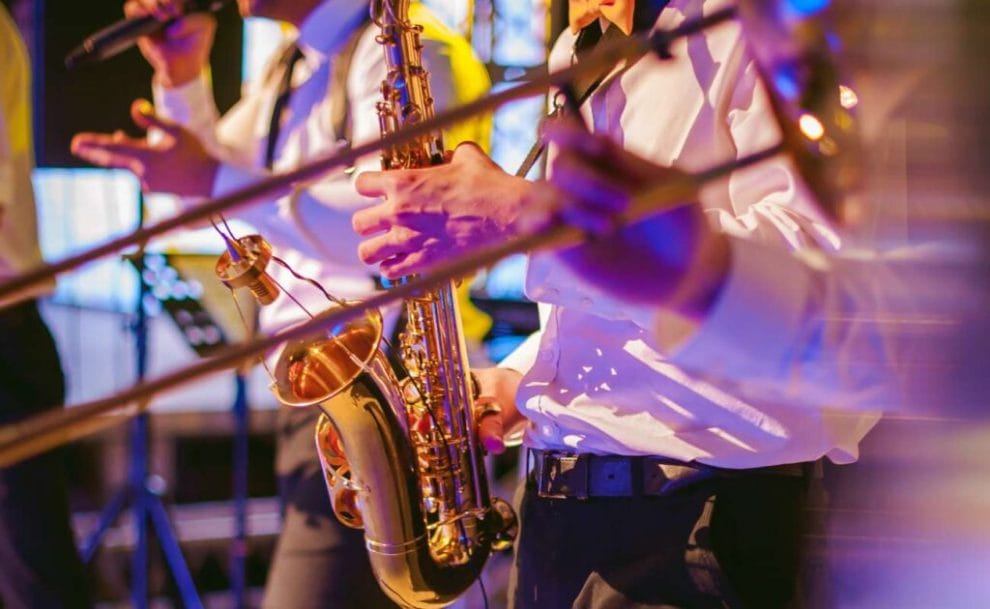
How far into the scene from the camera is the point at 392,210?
134cm

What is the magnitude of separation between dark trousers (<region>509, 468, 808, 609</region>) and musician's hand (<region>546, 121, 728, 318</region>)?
560 millimetres

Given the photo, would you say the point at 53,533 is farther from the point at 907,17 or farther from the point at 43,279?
the point at 907,17

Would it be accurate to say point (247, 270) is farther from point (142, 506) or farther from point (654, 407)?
point (142, 506)

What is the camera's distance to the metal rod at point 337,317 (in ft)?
2.41

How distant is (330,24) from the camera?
270 cm

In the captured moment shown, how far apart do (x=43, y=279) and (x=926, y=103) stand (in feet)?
4.29

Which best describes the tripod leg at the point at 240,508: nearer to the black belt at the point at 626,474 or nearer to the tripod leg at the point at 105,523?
the tripod leg at the point at 105,523

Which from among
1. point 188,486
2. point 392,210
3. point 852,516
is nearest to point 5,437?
point 392,210

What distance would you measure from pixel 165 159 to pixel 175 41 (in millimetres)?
662

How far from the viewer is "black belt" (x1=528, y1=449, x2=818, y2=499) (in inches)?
54.3

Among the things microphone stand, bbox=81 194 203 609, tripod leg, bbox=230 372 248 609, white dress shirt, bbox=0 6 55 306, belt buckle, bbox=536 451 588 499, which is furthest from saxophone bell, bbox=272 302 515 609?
tripod leg, bbox=230 372 248 609

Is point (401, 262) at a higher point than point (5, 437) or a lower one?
higher

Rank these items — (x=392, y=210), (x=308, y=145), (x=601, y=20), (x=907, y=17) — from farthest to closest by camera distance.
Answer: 1. (x=308, y=145)
2. (x=907, y=17)
3. (x=601, y=20)
4. (x=392, y=210)

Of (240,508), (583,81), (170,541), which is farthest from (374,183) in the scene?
(170,541)
